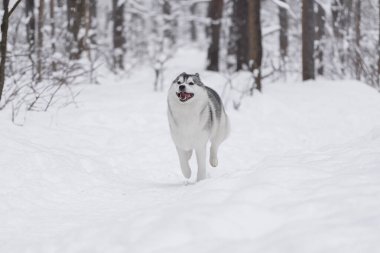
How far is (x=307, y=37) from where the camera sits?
12.8 metres

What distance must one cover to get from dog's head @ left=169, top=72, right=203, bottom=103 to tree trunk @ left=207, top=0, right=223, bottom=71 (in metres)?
9.52

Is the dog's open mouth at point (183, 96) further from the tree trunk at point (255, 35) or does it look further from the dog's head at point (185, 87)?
the tree trunk at point (255, 35)

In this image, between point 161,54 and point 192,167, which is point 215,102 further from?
point 161,54

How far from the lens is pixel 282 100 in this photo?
10758 mm

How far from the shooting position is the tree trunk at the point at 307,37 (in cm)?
1268

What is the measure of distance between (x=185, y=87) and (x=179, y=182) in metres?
1.42

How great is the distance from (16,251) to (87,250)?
0.70 metres

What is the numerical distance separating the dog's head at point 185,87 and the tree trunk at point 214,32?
375 inches

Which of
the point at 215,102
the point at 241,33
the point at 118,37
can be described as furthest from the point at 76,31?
the point at 215,102

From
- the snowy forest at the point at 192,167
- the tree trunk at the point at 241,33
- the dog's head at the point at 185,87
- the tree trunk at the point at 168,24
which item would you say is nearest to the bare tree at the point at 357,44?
the snowy forest at the point at 192,167

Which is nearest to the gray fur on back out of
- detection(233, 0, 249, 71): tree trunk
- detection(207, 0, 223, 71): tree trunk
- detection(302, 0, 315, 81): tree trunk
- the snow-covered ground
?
the snow-covered ground

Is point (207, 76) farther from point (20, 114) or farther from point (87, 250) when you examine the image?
point (87, 250)

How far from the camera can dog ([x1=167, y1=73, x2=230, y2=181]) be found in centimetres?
504

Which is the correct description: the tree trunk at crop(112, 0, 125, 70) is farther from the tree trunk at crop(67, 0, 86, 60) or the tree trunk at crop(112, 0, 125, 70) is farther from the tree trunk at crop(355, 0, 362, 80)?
the tree trunk at crop(355, 0, 362, 80)
